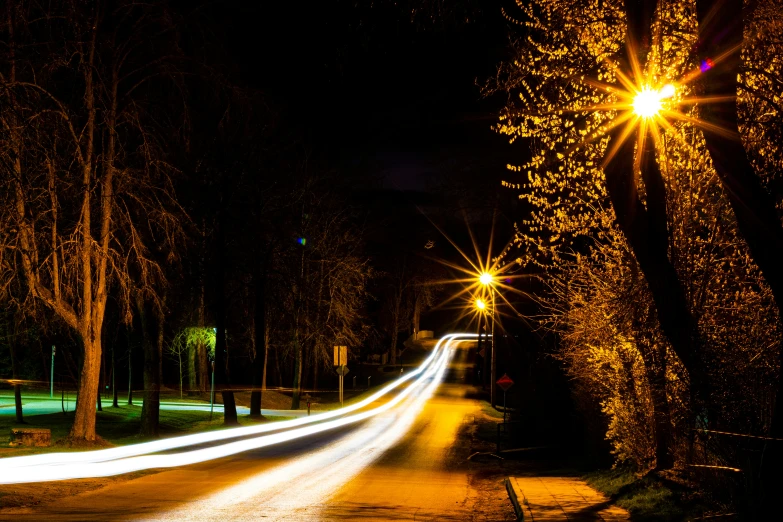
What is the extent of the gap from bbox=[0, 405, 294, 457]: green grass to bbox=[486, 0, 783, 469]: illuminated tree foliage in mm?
15170

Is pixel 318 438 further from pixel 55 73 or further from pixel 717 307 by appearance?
pixel 717 307

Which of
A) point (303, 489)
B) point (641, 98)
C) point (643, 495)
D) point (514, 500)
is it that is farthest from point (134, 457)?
point (641, 98)

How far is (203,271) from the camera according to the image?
3122 cm

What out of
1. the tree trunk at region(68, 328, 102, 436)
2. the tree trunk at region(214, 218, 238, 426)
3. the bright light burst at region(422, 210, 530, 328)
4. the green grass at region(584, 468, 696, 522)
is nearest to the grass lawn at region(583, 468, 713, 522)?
the green grass at region(584, 468, 696, 522)

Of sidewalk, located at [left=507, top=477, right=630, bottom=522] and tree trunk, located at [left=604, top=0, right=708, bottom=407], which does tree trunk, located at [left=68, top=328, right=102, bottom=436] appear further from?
tree trunk, located at [left=604, top=0, right=708, bottom=407]

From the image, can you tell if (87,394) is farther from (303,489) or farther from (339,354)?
(339,354)

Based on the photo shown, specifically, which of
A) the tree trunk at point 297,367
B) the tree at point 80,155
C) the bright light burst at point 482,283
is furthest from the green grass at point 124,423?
the bright light burst at point 482,283

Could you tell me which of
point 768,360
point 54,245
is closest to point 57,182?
point 54,245

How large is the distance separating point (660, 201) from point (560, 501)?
19.2 feet

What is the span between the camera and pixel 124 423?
1277 inches

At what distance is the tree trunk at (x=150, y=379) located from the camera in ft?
86.0

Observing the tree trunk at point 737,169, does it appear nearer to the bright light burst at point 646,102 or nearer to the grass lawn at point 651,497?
the bright light burst at point 646,102

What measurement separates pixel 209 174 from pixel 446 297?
86358 millimetres

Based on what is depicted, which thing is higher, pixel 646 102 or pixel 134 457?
pixel 646 102
